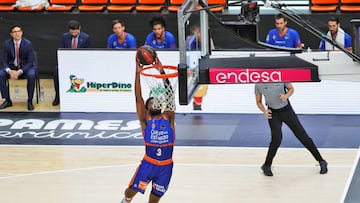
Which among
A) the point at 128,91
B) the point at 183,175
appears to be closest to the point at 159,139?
the point at 183,175

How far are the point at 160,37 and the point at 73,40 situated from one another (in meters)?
1.70

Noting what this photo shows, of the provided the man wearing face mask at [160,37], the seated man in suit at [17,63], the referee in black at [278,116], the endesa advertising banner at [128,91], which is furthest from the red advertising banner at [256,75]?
the seated man in suit at [17,63]

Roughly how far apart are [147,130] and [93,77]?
19.3 ft

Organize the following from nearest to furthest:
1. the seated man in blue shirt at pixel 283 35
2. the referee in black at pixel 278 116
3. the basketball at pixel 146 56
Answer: the basketball at pixel 146 56, the referee in black at pixel 278 116, the seated man in blue shirt at pixel 283 35

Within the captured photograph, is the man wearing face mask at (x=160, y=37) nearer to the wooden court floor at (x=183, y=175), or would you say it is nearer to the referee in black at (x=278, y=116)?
the wooden court floor at (x=183, y=175)

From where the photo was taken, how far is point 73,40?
16.3m

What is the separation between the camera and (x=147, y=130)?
10039 mm

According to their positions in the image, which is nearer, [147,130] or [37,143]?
[147,130]

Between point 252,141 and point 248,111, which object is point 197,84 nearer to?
point 252,141

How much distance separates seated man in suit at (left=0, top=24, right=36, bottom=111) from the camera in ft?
53.3

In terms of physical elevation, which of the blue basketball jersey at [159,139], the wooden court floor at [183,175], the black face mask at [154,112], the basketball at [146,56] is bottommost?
the wooden court floor at [183,175]

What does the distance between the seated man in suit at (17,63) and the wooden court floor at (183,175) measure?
2.41m

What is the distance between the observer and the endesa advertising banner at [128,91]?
49.4 ft

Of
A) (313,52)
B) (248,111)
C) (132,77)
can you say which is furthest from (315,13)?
(313,52)
